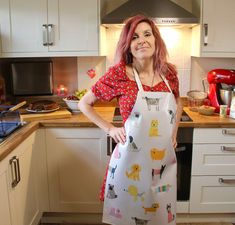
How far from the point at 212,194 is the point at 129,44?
1278 millimetres

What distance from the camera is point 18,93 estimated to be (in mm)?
2473

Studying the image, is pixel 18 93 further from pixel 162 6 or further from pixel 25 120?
pixel 162 6

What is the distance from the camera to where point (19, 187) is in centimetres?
172

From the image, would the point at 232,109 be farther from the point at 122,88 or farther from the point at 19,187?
the point at 19,187

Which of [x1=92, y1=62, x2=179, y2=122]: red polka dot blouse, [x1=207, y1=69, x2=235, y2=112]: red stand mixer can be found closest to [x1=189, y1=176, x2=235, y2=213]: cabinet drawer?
[x1=207, y1=69, x2=235, y2=112]: red stand mixer

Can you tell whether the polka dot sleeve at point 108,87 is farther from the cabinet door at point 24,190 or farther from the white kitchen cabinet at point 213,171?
the white kitchen cabinet at point 213,171

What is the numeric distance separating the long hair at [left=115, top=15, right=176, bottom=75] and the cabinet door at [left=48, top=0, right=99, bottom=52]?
67 centimetres

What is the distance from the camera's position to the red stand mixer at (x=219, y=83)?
2.21 metres

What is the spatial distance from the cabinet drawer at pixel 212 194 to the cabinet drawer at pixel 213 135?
0.89ft

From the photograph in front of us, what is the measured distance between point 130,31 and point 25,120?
99cm

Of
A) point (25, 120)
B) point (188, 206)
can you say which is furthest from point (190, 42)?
point (25, 120)

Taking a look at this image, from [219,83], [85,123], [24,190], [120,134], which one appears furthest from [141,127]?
[219,83]

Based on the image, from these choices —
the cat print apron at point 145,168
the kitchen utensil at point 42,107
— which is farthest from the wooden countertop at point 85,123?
the cat print apron at point 145,168

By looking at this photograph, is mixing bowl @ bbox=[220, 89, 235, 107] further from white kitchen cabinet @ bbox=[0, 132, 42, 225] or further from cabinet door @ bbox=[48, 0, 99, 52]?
white kitchen cabinet @ bbox=[0, 132, 42, 225]
